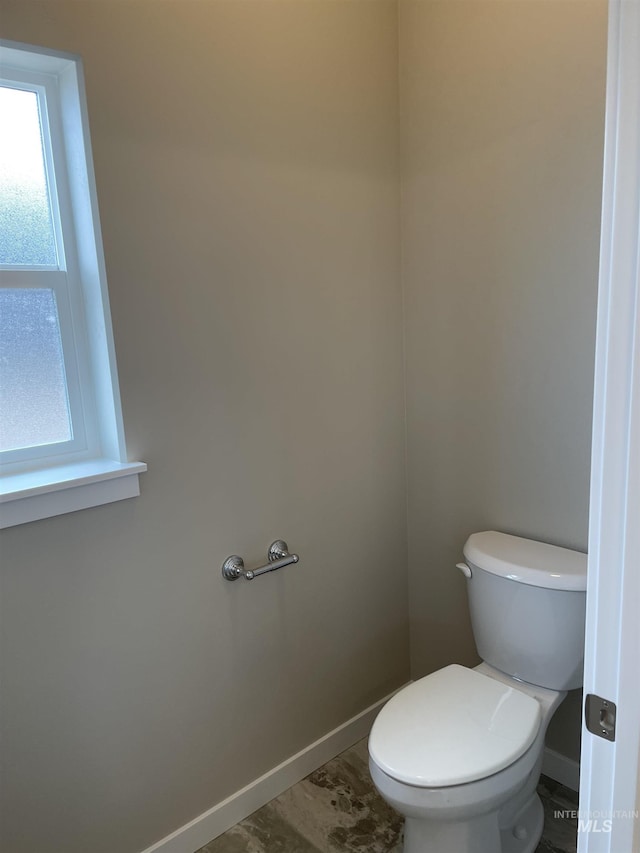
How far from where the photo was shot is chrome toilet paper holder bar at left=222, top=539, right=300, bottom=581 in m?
1.71

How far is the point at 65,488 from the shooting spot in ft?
4.48

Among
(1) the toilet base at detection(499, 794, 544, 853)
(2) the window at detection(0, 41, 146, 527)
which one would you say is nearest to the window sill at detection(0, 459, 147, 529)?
(2) the window at detection(0, 41, 146, 527)

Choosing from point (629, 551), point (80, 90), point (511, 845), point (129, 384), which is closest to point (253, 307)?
point (129, 384)

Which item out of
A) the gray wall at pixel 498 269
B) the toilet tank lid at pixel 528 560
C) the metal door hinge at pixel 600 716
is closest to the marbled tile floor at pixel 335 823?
the gray wall at pixel 498 269

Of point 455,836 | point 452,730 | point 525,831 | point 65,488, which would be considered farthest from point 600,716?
point 525,831

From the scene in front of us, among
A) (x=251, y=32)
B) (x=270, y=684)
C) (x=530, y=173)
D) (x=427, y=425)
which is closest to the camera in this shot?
(x=251, y=32)

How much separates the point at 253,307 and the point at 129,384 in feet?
1.35

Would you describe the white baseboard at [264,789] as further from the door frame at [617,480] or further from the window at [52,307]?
the door frame at [617,480]

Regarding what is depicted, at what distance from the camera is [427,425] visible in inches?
82.8

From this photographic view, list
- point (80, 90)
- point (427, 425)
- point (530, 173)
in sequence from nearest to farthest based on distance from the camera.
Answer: point (80, 90) < point (530, 173) < point (427, 425)

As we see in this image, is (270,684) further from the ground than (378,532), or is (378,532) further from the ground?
(378,532)

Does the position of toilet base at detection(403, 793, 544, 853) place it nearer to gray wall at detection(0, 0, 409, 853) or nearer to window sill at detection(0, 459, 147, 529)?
gray wall at detection(0, 0, 409, 853)

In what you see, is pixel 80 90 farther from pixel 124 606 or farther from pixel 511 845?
pixel 511 845

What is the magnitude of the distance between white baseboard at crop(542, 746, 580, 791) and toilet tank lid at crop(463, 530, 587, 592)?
0.65 metres
